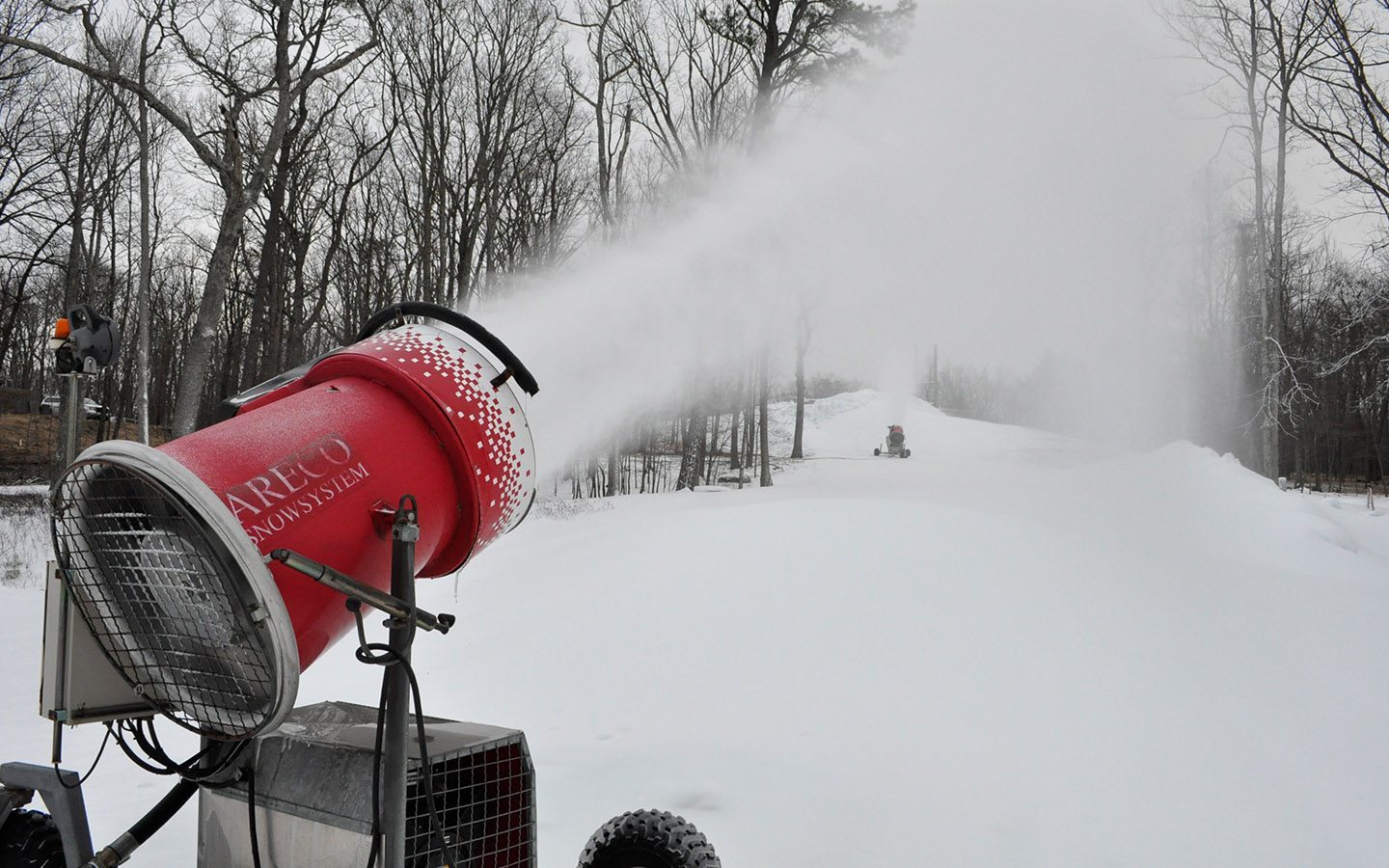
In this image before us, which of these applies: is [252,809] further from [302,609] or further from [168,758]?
[302,609]

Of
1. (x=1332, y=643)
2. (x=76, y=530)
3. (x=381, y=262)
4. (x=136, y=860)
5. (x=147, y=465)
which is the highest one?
(x=381, y=262)

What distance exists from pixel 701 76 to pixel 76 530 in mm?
22572

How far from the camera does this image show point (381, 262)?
33000mm

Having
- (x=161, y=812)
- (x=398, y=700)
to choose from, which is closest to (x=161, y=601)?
(x=398, y=700)

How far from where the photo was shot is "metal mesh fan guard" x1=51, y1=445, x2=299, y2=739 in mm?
1588

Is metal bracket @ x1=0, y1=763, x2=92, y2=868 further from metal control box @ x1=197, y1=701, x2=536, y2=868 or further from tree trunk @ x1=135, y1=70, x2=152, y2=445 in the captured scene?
tree trunk @ x1=135, y1=70, x2=152, y2=445

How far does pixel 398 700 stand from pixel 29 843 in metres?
1.17

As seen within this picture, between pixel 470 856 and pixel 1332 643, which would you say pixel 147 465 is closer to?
pixel 470 856

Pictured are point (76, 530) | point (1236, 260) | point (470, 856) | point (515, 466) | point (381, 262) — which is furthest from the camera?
point (381, 262)

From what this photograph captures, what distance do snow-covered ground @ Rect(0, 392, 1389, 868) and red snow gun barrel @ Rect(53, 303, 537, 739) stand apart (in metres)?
1.78

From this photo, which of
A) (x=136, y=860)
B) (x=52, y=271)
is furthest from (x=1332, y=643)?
(x=52, y=271)

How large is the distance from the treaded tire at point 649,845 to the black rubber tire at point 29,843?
4.29 feet

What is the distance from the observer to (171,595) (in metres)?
1.74

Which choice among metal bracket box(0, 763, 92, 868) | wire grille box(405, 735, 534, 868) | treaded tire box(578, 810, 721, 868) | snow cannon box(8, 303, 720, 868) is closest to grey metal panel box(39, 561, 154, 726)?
snow cannon box(8, 303, 720, 868)
